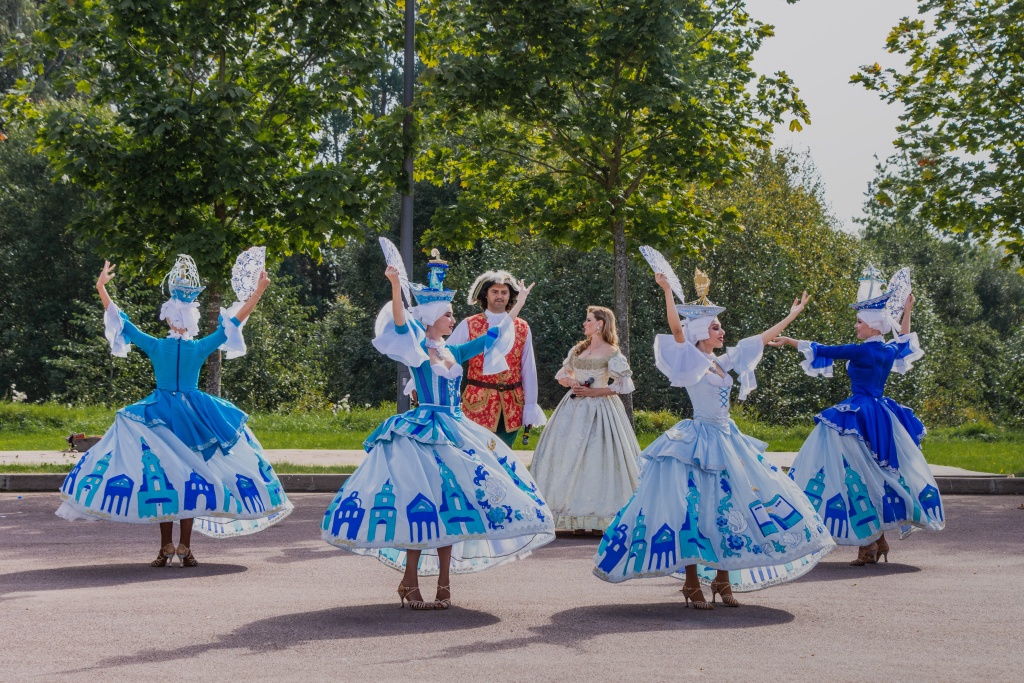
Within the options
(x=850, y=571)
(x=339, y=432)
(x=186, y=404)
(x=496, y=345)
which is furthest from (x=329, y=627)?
(x=339, y=432)

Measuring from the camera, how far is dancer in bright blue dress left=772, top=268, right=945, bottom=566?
9.51 metres

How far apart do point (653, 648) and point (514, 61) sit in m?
10.8

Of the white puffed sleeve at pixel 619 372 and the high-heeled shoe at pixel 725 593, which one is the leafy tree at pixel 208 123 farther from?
the high-heeled shoe at pixel 725 593

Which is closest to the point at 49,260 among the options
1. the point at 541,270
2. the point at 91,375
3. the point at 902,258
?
the point at 91,375

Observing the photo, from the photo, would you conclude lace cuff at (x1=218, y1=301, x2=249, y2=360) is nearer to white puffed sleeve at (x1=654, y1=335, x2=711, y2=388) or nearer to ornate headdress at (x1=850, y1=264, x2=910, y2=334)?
white puffed sleeve at (x1=654, y1=335, x2=711, y2=388)

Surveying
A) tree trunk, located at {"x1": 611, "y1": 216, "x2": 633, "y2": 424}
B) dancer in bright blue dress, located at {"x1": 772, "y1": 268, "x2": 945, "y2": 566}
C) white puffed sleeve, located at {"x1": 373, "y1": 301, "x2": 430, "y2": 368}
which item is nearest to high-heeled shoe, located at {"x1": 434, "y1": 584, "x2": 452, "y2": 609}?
white puffed sleeve, located at {"x1": 373, "y1": 301, "x2": 430, "y2": 368}

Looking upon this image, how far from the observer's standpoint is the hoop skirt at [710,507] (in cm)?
723

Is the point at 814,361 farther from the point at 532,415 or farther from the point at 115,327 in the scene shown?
the point at 115,327

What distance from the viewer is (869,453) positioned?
9.70 m

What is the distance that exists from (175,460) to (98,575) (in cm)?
92

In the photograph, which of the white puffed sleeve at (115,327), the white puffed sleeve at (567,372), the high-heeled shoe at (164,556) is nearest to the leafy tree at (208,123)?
the white puffed sleeve at (567,372)

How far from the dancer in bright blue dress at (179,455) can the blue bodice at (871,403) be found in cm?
416

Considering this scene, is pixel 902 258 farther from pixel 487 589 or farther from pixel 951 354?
pixel 487 589

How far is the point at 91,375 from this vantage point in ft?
104
